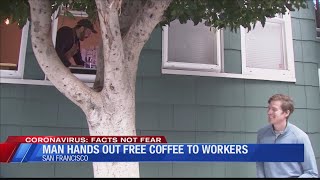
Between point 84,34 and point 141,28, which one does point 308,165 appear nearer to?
point 141,28

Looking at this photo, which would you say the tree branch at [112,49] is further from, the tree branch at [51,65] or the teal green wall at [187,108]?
the teal green wall at [187,108]

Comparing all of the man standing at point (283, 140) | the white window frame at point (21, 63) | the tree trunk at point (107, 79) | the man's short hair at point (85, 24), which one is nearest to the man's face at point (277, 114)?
the man standing at point (283, 140)

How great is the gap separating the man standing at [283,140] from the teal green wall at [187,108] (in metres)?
1.68

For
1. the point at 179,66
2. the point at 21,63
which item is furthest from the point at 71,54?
the point at 179,66

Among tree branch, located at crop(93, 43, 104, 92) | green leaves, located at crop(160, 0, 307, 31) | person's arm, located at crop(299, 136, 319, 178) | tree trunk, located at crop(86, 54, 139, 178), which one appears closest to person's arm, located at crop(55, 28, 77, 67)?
green leaves, located at crop(160, 0, 307, 31)

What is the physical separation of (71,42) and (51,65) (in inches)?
84.5

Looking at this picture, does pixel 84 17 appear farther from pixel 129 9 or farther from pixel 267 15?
pixel 267 15

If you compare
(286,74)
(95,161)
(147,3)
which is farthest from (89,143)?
(286,74)

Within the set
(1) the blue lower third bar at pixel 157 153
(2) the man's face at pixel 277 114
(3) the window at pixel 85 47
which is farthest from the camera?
(3) the window at pixel 85 47

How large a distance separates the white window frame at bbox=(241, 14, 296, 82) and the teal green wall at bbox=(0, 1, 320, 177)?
0.08 meters

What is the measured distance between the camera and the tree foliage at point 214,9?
128 inches

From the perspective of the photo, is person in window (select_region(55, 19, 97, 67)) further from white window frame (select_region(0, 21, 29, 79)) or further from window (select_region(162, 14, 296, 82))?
window (select_region(162, 14, 296, 82))

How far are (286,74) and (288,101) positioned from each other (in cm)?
223

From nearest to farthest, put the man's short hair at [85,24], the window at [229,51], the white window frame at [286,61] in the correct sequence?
the man's short hair at [85,24]
the window at [229,51]
the white window frame at [286,61]
